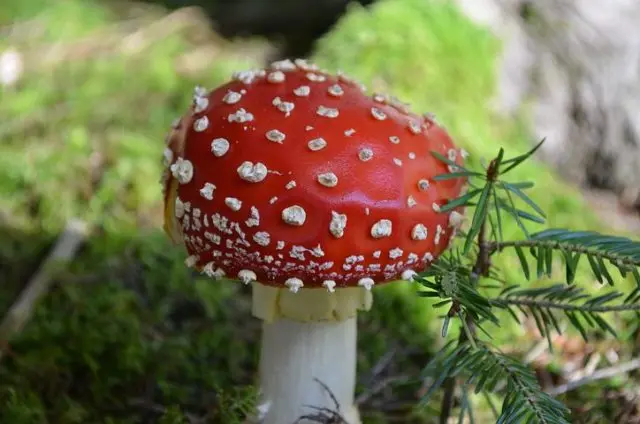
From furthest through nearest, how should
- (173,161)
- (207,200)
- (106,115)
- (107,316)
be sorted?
(106,115), (107,316), (173,161), (207,200)

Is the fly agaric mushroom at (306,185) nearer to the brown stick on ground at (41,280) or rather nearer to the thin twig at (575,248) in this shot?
the thin twig at (575,248)

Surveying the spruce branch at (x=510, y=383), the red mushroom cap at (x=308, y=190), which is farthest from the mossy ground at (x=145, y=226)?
the spruce branch at (x=510, y=383)

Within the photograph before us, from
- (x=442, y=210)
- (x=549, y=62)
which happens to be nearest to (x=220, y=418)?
(x=442, y=210)

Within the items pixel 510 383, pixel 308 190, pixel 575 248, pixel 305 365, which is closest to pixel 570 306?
pixel 575 248

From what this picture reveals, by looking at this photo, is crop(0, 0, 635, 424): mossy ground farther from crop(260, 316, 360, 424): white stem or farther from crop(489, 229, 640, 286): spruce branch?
crop(489, 229, 640, 286): spruce branch

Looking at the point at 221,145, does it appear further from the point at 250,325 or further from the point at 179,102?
the point at 179,102

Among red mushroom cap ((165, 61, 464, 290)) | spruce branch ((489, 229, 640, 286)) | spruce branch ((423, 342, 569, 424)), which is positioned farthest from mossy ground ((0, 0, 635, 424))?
spruce branch ((489, 229, 640, 286))
